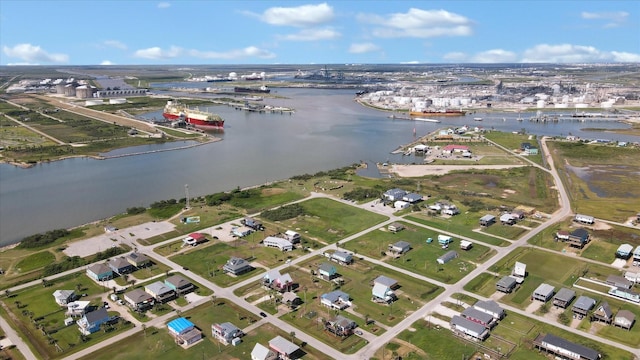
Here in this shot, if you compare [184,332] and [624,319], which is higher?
[184,332]

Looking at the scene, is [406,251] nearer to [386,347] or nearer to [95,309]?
[386,347]

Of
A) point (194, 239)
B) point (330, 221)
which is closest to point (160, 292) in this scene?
point (194, 239)

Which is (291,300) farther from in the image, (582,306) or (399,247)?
(582,306)

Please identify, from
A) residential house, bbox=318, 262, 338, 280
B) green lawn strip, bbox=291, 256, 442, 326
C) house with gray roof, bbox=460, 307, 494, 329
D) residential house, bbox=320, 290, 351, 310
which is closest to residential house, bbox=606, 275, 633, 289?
house with gray roof, bbox=460, 307, 494, 329

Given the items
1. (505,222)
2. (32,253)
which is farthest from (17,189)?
(505,222)

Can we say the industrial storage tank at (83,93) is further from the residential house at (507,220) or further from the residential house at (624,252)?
the residential house at (624,252)

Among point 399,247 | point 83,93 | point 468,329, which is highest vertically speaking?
point 83,93
